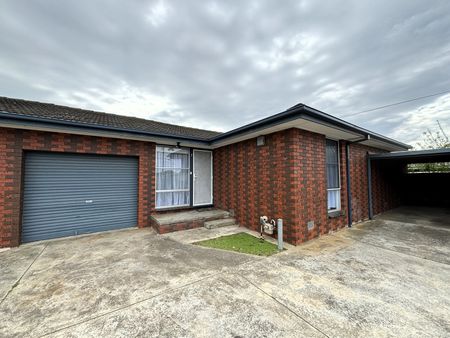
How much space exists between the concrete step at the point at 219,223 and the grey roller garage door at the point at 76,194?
2.59 m

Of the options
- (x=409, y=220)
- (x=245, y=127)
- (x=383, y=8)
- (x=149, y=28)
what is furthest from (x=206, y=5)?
(x=409, y=220)

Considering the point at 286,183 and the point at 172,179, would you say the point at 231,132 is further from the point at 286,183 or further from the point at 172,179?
the point at 172,179

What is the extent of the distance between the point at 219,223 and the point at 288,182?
9.19ft

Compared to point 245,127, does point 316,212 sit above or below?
below

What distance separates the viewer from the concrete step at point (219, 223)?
586 cm

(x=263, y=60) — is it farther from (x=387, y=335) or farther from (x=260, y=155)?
(x=387, y=335)

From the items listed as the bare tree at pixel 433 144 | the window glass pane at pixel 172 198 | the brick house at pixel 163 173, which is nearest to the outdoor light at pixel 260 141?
the brick house at pixel 163 173

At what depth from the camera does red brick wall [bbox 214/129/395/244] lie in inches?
179

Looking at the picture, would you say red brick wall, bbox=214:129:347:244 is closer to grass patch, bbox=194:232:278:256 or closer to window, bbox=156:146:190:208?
grass patch, bbox=194:232:278:256

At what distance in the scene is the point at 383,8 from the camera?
505 centimetres

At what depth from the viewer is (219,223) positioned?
237 inches

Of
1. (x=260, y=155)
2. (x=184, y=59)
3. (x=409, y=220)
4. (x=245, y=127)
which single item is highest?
(x=184, y=59)

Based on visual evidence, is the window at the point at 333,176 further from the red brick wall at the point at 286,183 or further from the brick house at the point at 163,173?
the red brick wall at the point at 286,183

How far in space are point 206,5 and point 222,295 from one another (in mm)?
6976
